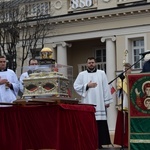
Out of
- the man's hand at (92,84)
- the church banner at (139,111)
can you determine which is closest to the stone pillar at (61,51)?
the man's hand at (92,84)

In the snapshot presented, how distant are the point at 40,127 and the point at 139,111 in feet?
5.97

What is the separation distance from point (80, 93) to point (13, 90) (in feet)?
8.28

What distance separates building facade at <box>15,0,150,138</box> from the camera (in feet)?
96.2

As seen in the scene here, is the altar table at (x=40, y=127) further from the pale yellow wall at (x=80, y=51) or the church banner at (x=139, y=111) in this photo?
the pale yellow wall at (x=80, y=51)

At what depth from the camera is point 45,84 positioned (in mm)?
9102

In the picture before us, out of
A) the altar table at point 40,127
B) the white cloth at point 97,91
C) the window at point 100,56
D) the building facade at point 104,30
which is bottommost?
the altar table at point 40,127

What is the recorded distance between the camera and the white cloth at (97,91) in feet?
40.5

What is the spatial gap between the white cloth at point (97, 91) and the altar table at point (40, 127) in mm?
3309

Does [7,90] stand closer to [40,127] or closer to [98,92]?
[40,127]

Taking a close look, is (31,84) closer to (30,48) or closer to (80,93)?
(80,93)

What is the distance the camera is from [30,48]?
100 feet

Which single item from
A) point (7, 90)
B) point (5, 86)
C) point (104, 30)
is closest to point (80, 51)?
point (104, 30)

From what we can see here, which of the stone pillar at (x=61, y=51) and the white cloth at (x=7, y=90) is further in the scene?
the stone pillar at (x=61, y=51)

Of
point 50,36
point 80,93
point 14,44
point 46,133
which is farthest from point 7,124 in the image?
point 50,36
